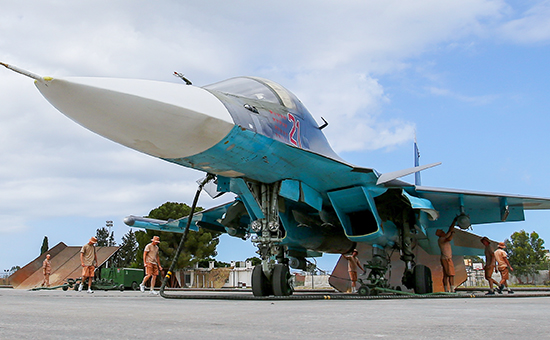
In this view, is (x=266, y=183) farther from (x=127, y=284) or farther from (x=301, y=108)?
(x=127, y=284)

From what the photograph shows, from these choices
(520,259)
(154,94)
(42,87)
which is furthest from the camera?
(520,259)

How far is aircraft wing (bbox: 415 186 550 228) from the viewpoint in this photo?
30.8 feet

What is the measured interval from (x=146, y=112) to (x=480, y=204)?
8.00m

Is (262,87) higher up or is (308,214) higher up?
(262,87)

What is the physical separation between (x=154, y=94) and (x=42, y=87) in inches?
43.3

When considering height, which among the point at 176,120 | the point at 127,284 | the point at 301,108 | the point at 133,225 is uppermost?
the point at 301,108

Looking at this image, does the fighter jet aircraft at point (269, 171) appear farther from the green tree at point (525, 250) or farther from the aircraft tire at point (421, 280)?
the green tree at point (525, 250)

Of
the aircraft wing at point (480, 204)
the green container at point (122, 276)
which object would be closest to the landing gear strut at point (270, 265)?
the aircraft wing at point (480, 204)

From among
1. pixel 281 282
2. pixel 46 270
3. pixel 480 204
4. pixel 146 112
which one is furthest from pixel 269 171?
pixel 46 270

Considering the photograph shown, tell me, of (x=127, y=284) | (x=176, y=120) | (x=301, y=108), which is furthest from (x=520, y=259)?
(x=176, y=120)

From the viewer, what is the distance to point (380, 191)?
851 centimetres

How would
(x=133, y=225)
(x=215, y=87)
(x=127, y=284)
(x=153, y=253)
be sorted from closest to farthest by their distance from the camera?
(x=215, y=87), (x=153, y=253), (x=133, y=225), (x=127, y=284)

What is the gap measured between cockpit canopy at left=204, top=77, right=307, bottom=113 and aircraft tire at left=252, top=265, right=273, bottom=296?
2.72 m

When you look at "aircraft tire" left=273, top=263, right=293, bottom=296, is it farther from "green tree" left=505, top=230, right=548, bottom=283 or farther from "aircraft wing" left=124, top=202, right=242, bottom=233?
"green tree" left=505, top=230, right=548, bottom=283
